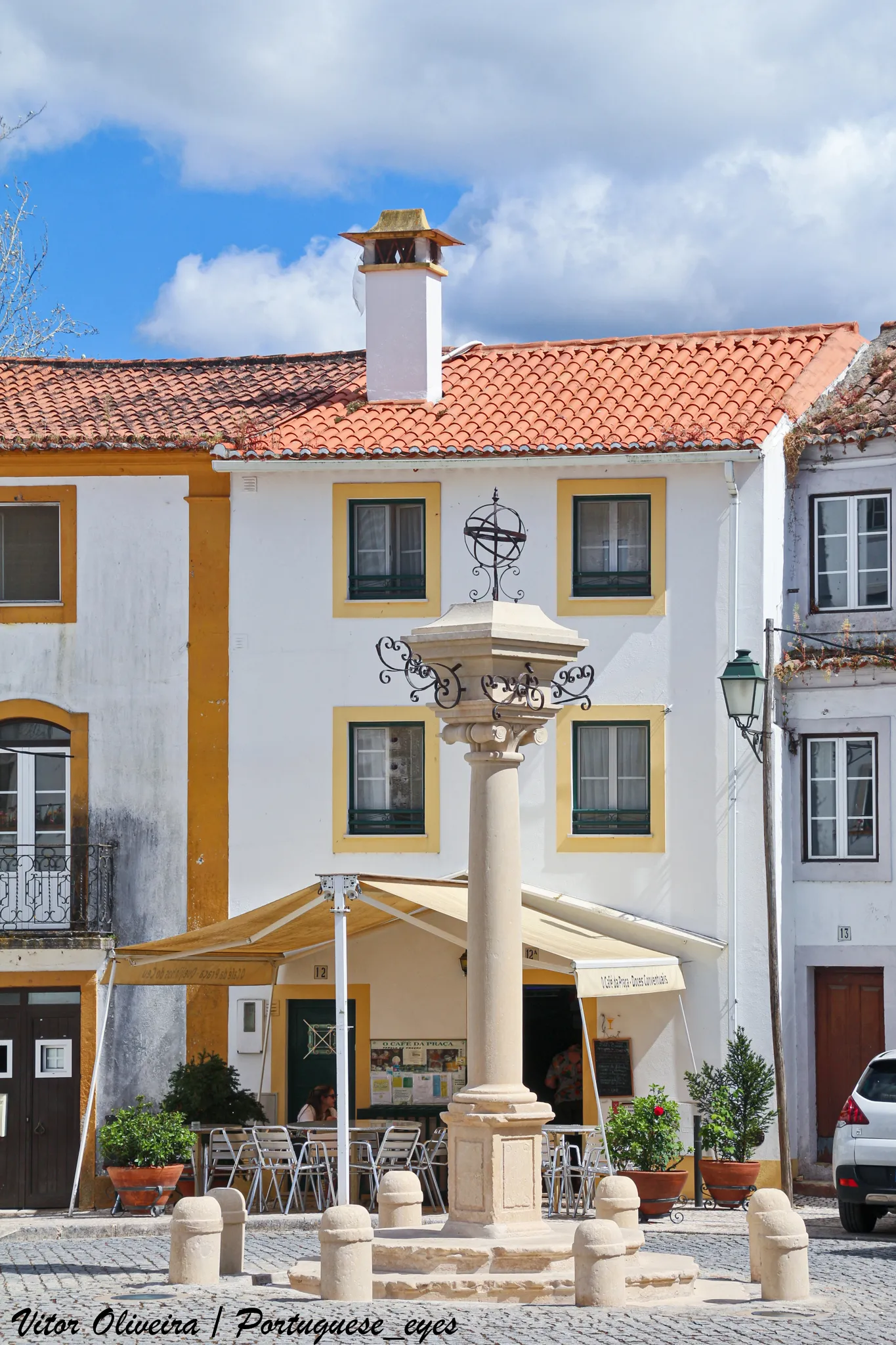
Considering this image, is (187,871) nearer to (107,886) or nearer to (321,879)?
(107,886)

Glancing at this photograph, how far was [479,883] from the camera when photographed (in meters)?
13.8

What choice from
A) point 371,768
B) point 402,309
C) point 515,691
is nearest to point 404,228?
point 402,309

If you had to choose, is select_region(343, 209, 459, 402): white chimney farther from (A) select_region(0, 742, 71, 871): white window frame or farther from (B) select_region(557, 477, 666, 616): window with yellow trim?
(A) select_region(0, 742, 71, 871): white window frame

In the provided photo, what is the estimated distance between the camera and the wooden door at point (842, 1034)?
2277 cm

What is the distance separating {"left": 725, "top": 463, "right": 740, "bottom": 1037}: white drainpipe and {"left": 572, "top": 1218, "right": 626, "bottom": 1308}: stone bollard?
9.49m

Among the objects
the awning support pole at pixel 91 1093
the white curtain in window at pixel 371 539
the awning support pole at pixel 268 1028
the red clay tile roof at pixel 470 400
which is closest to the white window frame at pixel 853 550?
the red clay tile roof at pixel 470 400

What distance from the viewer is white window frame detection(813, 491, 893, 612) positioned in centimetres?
2316

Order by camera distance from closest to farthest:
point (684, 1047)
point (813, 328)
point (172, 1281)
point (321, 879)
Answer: point (172, 1281) → point (321, 879) → point (684, 1047) → point (813, 328)

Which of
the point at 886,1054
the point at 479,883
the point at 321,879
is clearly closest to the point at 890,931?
the point at 886,1054

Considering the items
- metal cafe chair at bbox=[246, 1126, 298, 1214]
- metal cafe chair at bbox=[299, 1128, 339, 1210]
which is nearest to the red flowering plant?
metal cafe chair at bbox=[299, 1128, 339, 1210]

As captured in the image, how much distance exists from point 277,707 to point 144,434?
338cm

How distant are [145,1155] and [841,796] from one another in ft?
27.7

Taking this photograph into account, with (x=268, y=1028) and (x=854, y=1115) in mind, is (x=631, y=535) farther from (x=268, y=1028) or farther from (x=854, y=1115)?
(x=854, y=1115)

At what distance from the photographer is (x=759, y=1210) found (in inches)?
538
